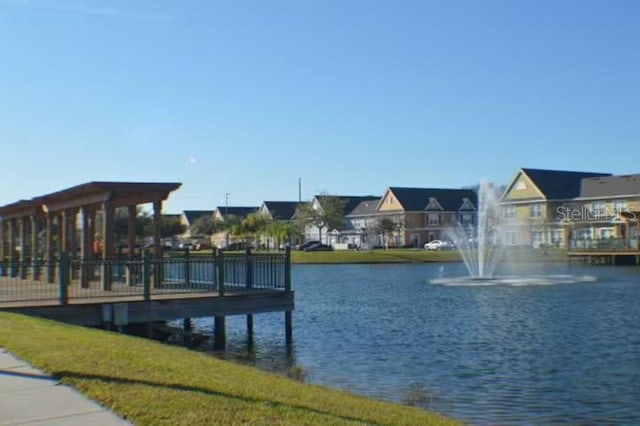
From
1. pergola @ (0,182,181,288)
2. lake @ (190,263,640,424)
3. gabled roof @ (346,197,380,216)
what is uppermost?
gabled roof @ (346,197,380,216)

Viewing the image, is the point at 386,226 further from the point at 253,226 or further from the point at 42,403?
the point at 42,403

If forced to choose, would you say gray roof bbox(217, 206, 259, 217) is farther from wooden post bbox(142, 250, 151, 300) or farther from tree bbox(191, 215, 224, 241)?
wooden post bbox(142, 250, 151, 300)

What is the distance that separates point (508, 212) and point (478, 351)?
9345 centimetres

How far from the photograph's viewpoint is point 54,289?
25094 mm

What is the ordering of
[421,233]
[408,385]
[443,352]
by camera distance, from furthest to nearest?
1. [421,233]
2. [443,352]
3. [408,385]

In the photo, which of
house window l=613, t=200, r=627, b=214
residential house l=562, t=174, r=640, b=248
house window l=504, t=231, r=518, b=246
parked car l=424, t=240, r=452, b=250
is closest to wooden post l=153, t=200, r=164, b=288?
residential house l=562, t=174, r=640, b=248

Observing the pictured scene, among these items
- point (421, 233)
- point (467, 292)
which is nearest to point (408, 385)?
point (467, 292)

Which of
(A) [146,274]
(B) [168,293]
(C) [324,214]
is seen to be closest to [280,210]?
(C) [324,214]

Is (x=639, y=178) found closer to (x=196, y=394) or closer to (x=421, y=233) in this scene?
(x=421, y=233)

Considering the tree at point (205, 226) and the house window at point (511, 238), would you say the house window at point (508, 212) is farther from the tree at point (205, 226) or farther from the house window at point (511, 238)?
the tree at point (205, 226)

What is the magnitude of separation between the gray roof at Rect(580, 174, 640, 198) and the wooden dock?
262 ft

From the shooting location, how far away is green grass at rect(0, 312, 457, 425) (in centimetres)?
887

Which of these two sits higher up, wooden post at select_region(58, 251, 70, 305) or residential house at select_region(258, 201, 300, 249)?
residential house at select_region(258, 201, 300, 249)

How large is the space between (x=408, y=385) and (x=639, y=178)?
88.6 metres
